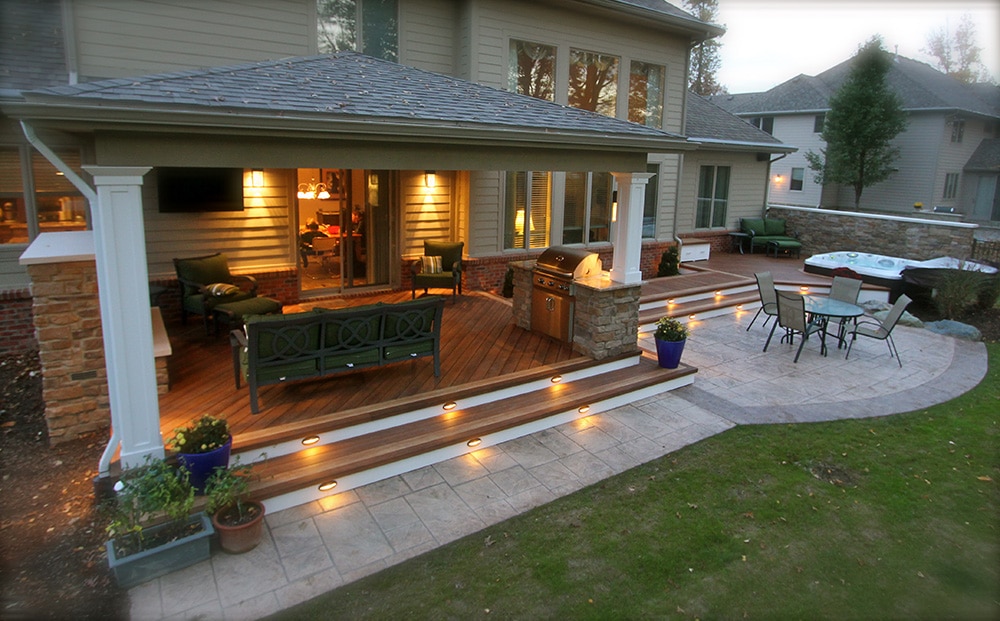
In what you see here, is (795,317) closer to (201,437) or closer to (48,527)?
(201,437)

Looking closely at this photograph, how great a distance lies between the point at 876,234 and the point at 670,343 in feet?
36.0

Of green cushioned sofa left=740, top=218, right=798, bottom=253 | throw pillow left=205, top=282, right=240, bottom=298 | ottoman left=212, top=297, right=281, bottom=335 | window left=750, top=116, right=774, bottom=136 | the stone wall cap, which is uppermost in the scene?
window left=750, top=116, right=774, bottom=136

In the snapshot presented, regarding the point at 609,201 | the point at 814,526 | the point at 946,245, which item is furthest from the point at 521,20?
the point at 946,245

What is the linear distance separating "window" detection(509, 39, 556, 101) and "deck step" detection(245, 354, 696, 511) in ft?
19.2

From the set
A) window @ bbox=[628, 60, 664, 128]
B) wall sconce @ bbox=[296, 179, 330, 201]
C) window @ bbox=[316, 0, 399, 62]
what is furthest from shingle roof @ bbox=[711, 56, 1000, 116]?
wall sconce @ bbox=[296, 179, 330, 201]

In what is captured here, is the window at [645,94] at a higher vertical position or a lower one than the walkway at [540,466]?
higher

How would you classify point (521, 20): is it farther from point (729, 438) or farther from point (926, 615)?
point (926, 615)

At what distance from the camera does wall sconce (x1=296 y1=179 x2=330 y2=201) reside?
9633 millimetres

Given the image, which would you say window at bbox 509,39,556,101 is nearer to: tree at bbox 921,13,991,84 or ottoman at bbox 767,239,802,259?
ottoman at bbox 767,239,802,259

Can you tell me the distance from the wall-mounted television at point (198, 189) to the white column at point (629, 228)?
5.22 m

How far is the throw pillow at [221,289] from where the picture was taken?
25.3ft

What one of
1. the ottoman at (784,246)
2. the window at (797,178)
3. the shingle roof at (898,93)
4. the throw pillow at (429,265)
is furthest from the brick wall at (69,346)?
the shingle roof at (898,93)

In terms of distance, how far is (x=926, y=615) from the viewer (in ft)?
12.7

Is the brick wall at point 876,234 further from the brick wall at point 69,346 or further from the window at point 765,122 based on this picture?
the brick wall at point 69,346
